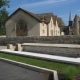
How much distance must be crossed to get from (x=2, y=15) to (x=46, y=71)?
54.2m

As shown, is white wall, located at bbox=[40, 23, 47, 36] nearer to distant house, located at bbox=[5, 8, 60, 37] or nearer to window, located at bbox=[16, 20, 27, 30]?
distant house, located at bbox=[5, 8, 60, 37]

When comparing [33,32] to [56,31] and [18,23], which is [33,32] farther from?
[56,31]

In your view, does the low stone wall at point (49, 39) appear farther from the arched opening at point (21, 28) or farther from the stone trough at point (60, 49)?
the arched opening at point (21, 28)

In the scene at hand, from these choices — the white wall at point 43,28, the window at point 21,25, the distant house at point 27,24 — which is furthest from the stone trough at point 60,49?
the window at point 21,25

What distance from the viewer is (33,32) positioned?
43844 mm

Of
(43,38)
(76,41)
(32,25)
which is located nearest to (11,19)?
(32,25)

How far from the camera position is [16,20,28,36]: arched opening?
148 feet

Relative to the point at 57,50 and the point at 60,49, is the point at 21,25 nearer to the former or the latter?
the point at 57,50

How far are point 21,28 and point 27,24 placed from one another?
2165 mm

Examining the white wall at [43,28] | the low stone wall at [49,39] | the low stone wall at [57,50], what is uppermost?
the white wall at [43,28]

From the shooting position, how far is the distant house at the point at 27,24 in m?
43.4

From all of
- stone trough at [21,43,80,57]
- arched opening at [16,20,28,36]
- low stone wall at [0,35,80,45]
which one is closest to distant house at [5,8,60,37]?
arched opening at [16,20,28,36]

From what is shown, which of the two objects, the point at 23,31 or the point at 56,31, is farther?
the point at 56,31

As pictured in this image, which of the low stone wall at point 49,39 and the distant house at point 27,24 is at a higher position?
the distant house at point 27,24
